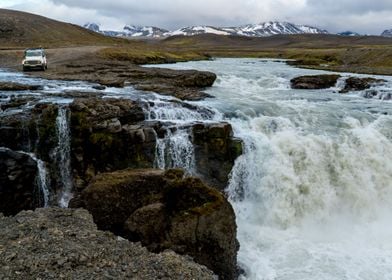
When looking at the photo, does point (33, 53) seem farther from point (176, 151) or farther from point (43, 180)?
point (176, 151)

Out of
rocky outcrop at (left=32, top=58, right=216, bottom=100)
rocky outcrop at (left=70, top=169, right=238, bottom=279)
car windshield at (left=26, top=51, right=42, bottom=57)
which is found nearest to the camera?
rocky outcrop at (left=70, top=169, right=238, bottom=279)

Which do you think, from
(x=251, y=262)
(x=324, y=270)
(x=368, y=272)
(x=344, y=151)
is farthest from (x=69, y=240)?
(x=344, y=151)

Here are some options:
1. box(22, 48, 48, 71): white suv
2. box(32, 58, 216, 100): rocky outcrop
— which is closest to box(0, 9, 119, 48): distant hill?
box(22, 48, 48, 71): white suv

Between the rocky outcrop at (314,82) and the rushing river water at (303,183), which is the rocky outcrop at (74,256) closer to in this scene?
the rushing river water at (303,183)

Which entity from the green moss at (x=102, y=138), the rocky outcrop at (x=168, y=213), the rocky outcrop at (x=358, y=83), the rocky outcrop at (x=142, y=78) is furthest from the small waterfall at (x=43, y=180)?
the rocky outcrop at (x=358, y=83)

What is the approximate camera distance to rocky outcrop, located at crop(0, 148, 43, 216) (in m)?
24.6

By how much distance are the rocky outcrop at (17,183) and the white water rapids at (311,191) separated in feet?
38.0

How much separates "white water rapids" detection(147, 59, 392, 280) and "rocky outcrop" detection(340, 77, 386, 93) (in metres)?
15.5

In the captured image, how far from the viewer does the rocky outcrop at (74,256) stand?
1321 centimetres

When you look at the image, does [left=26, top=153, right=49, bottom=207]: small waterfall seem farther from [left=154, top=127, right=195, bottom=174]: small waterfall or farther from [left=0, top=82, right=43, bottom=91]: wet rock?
[left=0, top=82, right=43, bottom=91]: wet rock

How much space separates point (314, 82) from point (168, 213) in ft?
137

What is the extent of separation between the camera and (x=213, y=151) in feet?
95.7

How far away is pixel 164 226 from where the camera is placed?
18.4 metres

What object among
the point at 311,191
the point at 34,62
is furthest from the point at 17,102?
the point at 34,62
